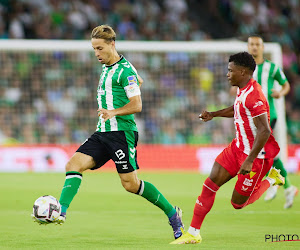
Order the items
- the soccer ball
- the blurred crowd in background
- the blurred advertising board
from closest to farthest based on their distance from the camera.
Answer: the soccer ball
the blurred advertising board
the blurred crowd in background

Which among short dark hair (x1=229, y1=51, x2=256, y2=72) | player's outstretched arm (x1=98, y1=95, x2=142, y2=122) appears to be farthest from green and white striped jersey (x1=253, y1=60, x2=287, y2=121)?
player's outstretched arm (x1=98, y1=95, x2=142, y2=122)

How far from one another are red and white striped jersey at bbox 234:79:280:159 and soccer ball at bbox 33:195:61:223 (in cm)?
203

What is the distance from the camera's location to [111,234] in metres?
8.41

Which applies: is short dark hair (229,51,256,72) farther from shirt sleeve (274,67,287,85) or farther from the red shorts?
shirt sleeve (274,67,287,85)

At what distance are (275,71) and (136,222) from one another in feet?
11.9

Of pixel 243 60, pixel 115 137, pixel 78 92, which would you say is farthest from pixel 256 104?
pixel 78 92

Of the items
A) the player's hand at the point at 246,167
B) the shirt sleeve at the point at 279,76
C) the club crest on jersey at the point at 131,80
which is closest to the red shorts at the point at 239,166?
the player's hand at the point at 246,167

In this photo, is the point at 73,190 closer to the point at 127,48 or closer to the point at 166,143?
the point at 127,48

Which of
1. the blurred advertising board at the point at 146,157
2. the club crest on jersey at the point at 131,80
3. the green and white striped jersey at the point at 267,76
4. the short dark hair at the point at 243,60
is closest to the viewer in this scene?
the short dark hair at the point at 243,60

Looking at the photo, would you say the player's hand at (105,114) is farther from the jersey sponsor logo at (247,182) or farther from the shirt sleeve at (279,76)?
the shirt sleeve at (279,76)

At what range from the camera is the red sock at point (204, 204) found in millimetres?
7738

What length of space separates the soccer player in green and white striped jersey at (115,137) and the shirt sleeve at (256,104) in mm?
1185

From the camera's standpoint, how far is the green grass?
301 inches

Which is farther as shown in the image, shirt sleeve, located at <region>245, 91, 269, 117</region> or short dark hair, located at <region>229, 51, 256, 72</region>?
short dark hair, located at <region>229, 51, 256, 72</region>
